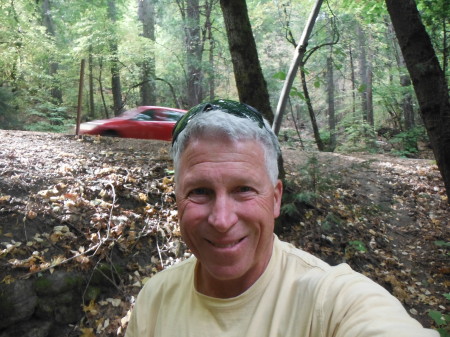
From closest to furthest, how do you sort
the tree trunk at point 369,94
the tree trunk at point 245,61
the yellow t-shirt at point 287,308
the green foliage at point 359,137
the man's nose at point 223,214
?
the yellow t-shirt at point 287,308
the man's nose at point 223,214
the tree trunk at point 245,61
the green foliage at point 359,137
the tree trunk at point 369,94

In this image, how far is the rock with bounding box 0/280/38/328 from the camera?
11.9 ft

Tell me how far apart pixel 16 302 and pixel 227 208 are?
3553 millimetres

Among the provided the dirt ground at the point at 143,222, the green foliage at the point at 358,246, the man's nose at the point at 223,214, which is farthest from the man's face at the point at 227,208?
the green foliage at the point at 358,246

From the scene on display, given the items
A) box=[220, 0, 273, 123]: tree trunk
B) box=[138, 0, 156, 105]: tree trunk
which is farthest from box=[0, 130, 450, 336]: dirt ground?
box=[138, 0, 156, 105]: tree trunk

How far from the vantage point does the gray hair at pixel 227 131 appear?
1394mm

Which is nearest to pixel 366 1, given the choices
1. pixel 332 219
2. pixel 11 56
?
pixel 332 219

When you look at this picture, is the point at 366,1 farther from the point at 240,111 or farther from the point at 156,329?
the point at 156,329

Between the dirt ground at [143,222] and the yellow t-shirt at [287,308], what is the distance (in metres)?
2.60

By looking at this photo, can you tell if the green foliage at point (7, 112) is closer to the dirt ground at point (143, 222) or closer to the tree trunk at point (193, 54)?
the dirt ground at point (143, 222)

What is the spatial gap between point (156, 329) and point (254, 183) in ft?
2.71

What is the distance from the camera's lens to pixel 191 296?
5.01ft

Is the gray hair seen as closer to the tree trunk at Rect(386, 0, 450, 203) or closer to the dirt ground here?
the dirt ground

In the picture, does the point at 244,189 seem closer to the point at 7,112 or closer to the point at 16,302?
the point at 16,302

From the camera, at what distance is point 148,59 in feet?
50.9
